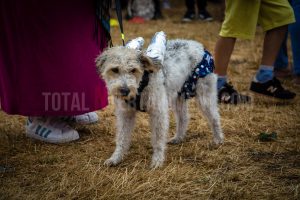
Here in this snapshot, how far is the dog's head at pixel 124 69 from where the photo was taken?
2877mm

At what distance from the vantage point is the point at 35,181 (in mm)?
3018

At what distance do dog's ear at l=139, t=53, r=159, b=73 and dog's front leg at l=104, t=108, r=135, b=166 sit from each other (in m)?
0.44

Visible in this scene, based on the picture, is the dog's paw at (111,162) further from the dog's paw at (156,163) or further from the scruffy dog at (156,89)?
the dog's paw at (156,163)

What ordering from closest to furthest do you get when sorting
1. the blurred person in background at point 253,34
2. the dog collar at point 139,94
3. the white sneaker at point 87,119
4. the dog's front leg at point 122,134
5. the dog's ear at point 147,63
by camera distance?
1. the dog's ear at point 147,63
2. the dog collar at point 139,94
3. the dog's front leg at point 122,134
4. the white sneaker at point 87,119
5. the blurred person in background at point 253,34

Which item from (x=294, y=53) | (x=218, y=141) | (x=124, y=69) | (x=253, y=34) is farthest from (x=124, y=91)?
(x=294, y=53)

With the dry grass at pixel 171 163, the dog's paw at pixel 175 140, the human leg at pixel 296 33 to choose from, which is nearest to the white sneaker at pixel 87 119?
the dry grass at pixel 171 163

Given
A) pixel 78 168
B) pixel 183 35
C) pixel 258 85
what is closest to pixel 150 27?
pixel 183 35

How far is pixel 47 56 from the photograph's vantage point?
3.56 m

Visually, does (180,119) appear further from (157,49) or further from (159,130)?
(157,49)

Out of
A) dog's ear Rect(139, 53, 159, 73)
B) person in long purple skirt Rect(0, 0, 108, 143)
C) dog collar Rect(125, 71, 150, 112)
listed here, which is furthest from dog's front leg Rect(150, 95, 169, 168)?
person in long purple skirt Rect(0, 0, 108, 143)

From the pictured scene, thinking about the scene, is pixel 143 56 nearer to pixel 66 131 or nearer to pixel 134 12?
pixel 66 131

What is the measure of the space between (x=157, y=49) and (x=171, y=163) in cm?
85

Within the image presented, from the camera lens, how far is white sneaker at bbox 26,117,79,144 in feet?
12.5

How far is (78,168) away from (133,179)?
0.47 metres
